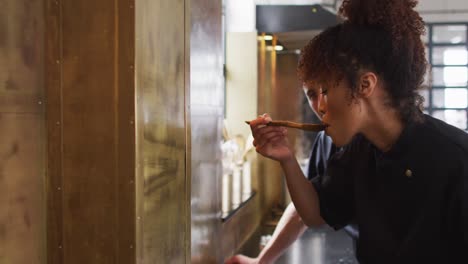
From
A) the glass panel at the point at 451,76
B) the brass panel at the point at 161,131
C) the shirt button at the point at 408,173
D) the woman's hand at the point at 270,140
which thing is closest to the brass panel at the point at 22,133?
the brass panel at the point at 161,131

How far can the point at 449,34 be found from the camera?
24.1ft

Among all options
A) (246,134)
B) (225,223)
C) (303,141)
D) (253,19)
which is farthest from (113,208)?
(303,141)

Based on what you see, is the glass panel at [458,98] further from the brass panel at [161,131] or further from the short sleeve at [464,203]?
the short sleeve at [464,203]

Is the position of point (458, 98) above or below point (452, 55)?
below

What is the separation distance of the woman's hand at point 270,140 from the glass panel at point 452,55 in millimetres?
6719

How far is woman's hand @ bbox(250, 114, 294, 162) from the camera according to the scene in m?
1.41

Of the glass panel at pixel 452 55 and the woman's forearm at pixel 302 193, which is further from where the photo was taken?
the glass panel at pixel 452 55

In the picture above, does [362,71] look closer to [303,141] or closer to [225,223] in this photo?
[225,223]

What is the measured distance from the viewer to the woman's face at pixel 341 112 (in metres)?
1.18

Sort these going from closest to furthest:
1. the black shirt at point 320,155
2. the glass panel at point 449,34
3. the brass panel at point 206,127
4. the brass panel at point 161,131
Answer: the brass panel at point 161,131 < the brass panel at point 206,127 < the black shirt at point 320,155 < the glass panel at point 449,34

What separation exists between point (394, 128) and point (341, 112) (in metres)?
0.15

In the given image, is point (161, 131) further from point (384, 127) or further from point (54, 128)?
point (384, 127)

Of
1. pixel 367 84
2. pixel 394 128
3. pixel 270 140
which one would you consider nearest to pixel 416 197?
pixel 394 128

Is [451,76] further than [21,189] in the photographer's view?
Yes
